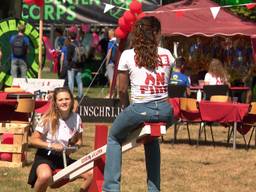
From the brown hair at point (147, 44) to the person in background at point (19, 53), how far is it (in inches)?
503

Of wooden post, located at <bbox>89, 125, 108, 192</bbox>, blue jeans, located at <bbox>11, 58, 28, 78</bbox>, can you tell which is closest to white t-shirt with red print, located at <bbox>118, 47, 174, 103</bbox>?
wooden post, located at <bbox>89, 125, 108, 192</bbox>

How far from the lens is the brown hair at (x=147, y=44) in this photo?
722cm

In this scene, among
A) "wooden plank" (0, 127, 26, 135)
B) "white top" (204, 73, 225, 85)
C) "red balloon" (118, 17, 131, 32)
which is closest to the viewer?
"wooden plank" (0, 127, 26, 135)

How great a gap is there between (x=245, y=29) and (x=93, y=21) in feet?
14.4

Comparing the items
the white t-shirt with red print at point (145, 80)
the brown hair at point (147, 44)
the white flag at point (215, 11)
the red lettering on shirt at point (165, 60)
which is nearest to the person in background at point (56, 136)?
the white t-shirt with red print at point (145, 80)

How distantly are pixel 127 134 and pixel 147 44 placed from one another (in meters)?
0.86

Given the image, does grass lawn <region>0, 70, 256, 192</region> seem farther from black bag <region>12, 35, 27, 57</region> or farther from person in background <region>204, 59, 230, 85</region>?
black bag <region>12, 35, 27, 57</region>

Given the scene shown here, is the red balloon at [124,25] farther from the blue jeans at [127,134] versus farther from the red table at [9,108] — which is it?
the blue jeans at [127,134]

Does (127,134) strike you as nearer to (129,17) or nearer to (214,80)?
(214,80)

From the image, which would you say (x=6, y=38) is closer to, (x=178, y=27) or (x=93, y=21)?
(x=93, y=21)

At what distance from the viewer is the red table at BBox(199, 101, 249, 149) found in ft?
43.3

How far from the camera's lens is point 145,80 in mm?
7242

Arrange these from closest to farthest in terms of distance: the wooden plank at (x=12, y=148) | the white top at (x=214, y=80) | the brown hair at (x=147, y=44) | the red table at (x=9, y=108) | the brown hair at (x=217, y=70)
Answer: the brown hair at (x=147, y=44)
the wooden plank at (x=12, y=148)
the red table at (x=9, y=108)
the brown hair at (x=217, y=70)
the white top at (x=214, y=80)

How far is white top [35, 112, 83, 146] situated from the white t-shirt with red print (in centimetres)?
72
